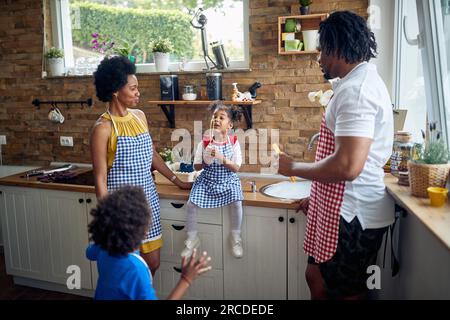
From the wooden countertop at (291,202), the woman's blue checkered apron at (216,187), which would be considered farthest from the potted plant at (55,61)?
the woman's blue checkered apron at (216,187)

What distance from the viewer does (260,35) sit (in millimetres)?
2689

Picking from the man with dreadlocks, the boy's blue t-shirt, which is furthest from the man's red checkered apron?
the boy's blue t-shirt

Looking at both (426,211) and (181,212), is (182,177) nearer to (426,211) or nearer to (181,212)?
(181,212)

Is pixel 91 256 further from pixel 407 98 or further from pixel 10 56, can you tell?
pixel 10 56

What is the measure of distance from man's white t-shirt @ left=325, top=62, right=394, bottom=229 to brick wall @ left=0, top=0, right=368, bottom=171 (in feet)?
3.61

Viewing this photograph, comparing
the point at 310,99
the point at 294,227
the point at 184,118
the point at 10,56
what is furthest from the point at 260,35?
the point at 10,56

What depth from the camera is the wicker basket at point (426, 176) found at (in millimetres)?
1604

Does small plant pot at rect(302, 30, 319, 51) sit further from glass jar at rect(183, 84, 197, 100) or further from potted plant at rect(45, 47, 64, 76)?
potted plant at rect(45, 47, 64, 76)

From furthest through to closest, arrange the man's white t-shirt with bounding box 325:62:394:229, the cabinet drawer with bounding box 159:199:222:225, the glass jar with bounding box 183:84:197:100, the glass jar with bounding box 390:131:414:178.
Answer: the glass jar with bounding box 183:84:197:100 < the cabinet drawer with bounding box 159:199:222:225 < the glass jar with bounding box 390:131:414:178 < the man's white t-shirt with bounding box 325:62:394:229

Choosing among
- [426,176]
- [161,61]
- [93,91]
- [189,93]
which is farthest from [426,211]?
[93,91]

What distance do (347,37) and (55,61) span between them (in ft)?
8.18

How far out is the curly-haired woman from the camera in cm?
201

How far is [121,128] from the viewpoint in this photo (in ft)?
6.77

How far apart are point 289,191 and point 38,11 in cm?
239
